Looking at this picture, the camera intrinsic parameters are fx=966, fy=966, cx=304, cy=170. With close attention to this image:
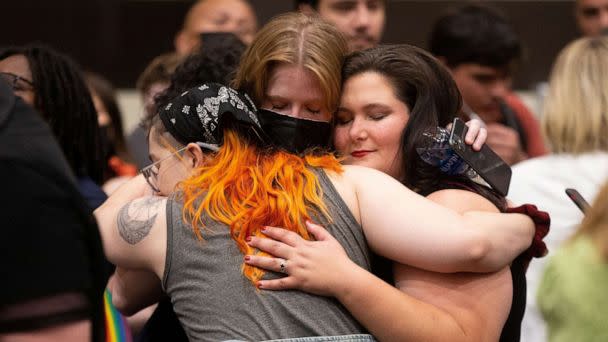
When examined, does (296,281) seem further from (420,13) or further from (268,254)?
(420,13)

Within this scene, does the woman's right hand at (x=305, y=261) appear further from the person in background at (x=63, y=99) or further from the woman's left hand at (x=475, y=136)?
the person in background at (x=63, y=99)

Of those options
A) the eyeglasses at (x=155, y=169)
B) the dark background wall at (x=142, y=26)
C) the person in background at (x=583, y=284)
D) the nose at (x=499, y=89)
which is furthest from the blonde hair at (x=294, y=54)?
the dark background wall at (x=142, y=26)

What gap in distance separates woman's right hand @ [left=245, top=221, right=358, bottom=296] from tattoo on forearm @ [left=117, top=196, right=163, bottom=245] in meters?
0.23

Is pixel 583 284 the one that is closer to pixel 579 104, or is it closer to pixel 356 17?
pixel 579 104

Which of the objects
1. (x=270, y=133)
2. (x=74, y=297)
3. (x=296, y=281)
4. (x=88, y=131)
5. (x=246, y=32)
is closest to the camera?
(x=74, y=297)

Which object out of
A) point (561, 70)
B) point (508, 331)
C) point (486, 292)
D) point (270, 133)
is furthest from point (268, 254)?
point (561, 70)

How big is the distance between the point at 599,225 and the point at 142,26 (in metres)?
4.59

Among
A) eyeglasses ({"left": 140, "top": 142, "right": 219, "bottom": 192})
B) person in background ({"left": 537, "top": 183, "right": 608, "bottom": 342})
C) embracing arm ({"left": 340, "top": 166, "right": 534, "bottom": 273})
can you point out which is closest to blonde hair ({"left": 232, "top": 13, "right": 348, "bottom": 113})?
eyeglasses ({"left": 140, "top": 142, "right": 219, "bottom": 192})

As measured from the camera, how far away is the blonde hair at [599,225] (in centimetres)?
149

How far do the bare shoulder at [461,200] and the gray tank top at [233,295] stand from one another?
23cm

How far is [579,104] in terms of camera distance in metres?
3.04

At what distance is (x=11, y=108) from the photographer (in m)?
1.46

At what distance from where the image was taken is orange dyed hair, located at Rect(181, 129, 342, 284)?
81.0 inches

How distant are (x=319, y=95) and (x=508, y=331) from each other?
73 centimetres
